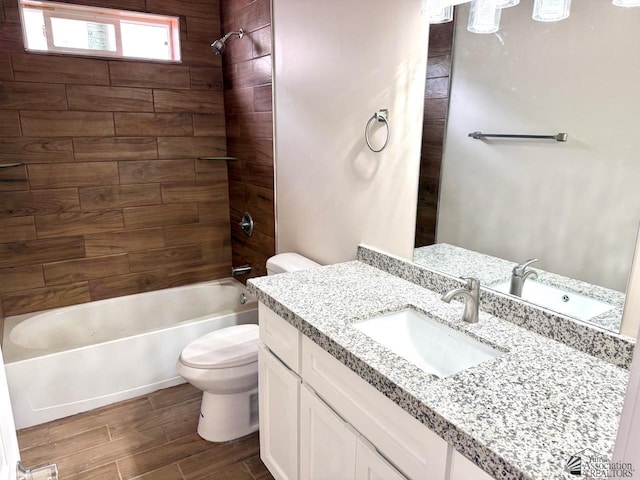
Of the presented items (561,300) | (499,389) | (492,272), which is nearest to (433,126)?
(492,272)

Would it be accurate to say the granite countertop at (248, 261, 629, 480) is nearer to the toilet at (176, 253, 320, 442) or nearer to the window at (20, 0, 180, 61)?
the toilet at (176, 253, 320, 442)

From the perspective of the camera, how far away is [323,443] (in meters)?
1.43

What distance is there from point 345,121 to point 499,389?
1402mm

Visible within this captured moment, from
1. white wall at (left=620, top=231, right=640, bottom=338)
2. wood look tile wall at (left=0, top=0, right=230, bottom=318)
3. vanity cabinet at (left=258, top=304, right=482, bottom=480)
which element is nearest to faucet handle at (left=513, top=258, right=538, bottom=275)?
white wall at (left=620, top=231, right=640, bottom=338)

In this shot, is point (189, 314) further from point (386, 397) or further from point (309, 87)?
point (386, 397)

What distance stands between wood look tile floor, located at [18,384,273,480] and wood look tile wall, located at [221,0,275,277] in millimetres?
1102

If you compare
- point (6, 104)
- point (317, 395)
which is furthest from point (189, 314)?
point (317, 395)

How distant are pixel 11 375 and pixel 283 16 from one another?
7.66 ft

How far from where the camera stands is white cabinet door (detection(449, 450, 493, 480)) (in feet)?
2.95

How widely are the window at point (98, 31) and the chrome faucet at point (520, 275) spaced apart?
2.59m

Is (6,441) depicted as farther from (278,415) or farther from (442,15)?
(442,15)

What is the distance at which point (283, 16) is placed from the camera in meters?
2.39

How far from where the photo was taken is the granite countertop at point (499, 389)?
0.87 meters

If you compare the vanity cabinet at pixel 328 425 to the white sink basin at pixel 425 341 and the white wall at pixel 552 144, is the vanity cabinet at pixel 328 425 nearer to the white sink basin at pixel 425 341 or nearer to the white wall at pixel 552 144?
the white sink basin at pixel 425 341
